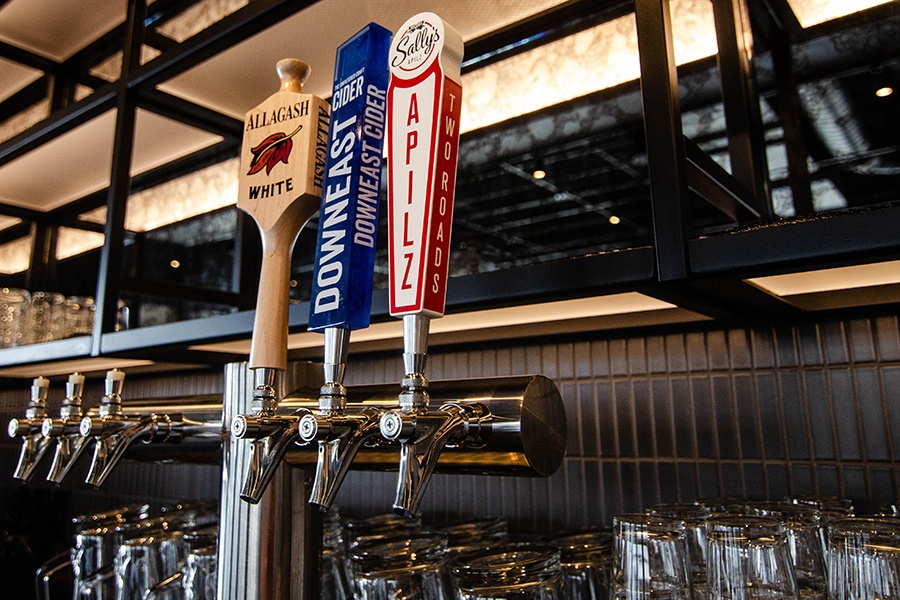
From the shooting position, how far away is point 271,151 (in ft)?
2.43

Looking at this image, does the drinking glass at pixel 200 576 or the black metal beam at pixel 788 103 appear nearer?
the drinking glass at pixel 200 576

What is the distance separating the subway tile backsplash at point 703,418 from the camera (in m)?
0.93

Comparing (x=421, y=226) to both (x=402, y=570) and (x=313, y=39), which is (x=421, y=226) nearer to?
(x=402, y=570)

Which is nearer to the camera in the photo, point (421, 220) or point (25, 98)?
point (421, 220)

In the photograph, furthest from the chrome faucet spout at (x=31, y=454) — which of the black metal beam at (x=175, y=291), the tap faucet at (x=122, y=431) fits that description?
the black metal beam at (x=175, y=291)

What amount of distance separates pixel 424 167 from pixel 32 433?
87cm

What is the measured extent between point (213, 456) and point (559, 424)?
49cm

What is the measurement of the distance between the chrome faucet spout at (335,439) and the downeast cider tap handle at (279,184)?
0.40 feet

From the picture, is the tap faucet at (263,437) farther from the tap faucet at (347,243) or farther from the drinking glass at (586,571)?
the drinking glass at (586,571)

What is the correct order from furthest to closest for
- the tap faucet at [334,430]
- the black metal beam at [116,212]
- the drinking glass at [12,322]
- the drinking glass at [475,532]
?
1. the drinking glass at [12,322]
2. the black metal beam at [116,212]
3. the drinking glass at [475,532]
4. the tap faucet at [334,430]

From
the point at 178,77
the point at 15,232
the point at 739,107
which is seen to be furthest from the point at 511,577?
the point at 15,232

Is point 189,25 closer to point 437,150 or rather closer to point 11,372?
point 11,372

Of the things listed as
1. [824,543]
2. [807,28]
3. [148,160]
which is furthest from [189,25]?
[824,543]

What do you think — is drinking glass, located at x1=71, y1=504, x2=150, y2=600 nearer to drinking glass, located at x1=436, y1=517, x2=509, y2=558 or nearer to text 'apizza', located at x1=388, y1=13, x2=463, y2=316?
drinking glass, located at x1=436, y1=517, x2=509, y2=558
